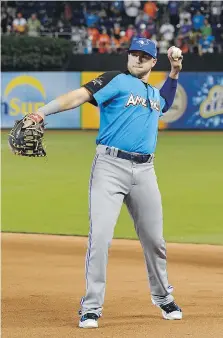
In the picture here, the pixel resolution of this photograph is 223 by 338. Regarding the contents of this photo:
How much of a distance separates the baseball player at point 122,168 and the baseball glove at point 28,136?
0.12 m

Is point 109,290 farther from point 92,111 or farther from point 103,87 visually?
point 92,111

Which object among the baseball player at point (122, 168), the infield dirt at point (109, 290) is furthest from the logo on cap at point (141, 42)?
the infield dirt at point (109, 290)

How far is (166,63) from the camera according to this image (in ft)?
87.0

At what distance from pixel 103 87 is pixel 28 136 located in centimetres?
61

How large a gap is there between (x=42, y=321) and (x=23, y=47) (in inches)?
865

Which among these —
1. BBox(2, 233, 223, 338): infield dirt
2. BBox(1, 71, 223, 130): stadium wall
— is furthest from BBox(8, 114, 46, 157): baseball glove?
BBox(1, 71, 223, 130): stadium wall

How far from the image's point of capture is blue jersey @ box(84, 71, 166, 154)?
558cm

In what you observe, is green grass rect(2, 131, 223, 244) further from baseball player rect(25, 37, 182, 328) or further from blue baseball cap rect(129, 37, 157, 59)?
blue baseball cap rect(129, 37, 157, 59)

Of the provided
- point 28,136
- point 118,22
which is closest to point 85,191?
point 28,136

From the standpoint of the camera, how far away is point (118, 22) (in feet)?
94.2

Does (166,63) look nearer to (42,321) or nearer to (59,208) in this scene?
(59,208)

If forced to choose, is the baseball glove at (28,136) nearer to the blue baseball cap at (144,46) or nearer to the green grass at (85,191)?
the blue baseball cap at (144,46)

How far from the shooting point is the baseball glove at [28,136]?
5.36 metres

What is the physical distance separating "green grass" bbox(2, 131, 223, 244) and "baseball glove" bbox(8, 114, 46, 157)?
4.79 meters
